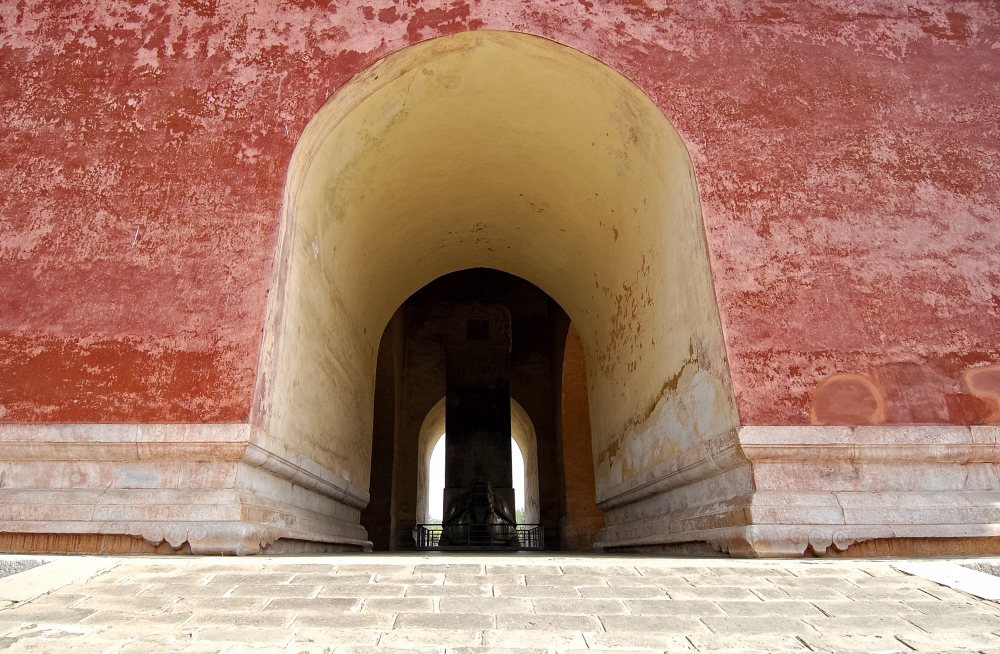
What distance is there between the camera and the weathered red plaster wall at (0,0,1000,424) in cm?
425

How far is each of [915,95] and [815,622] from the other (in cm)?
460

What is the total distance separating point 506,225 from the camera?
8008mm

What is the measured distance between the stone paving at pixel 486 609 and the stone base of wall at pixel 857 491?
0.62 meters

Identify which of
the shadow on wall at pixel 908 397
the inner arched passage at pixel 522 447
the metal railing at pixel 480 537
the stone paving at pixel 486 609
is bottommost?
the stone paving at pixel 486 609

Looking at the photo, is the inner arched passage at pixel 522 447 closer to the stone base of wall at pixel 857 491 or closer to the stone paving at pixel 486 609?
the stone base of wall at pixel 857 491

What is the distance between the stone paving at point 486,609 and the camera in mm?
2180

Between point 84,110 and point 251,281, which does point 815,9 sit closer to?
point 251,281

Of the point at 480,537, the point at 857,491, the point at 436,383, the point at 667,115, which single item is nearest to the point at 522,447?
the point at 436,383

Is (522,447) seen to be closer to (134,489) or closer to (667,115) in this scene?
(667,115)

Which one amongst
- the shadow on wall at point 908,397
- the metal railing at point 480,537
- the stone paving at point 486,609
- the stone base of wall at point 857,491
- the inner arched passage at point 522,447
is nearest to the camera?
the stone paving at point 486,609

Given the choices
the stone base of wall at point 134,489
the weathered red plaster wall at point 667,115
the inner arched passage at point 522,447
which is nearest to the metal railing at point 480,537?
the inner arched passage at point 522,447

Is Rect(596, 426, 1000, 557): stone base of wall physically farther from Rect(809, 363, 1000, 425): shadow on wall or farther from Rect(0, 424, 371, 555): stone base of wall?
Rect(0, 424, 371, 555): stone base of wall

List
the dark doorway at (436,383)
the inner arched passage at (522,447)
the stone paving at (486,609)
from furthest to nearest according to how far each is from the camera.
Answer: the inner arched passage at (522,447)
the dark doorway at (436,383)
the stone paving at (486,609)

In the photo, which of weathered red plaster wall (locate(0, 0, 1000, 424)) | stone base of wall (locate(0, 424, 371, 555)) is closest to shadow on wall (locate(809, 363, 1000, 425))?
weathered red plaster wall (locate(0, 0, 1000, 424))
